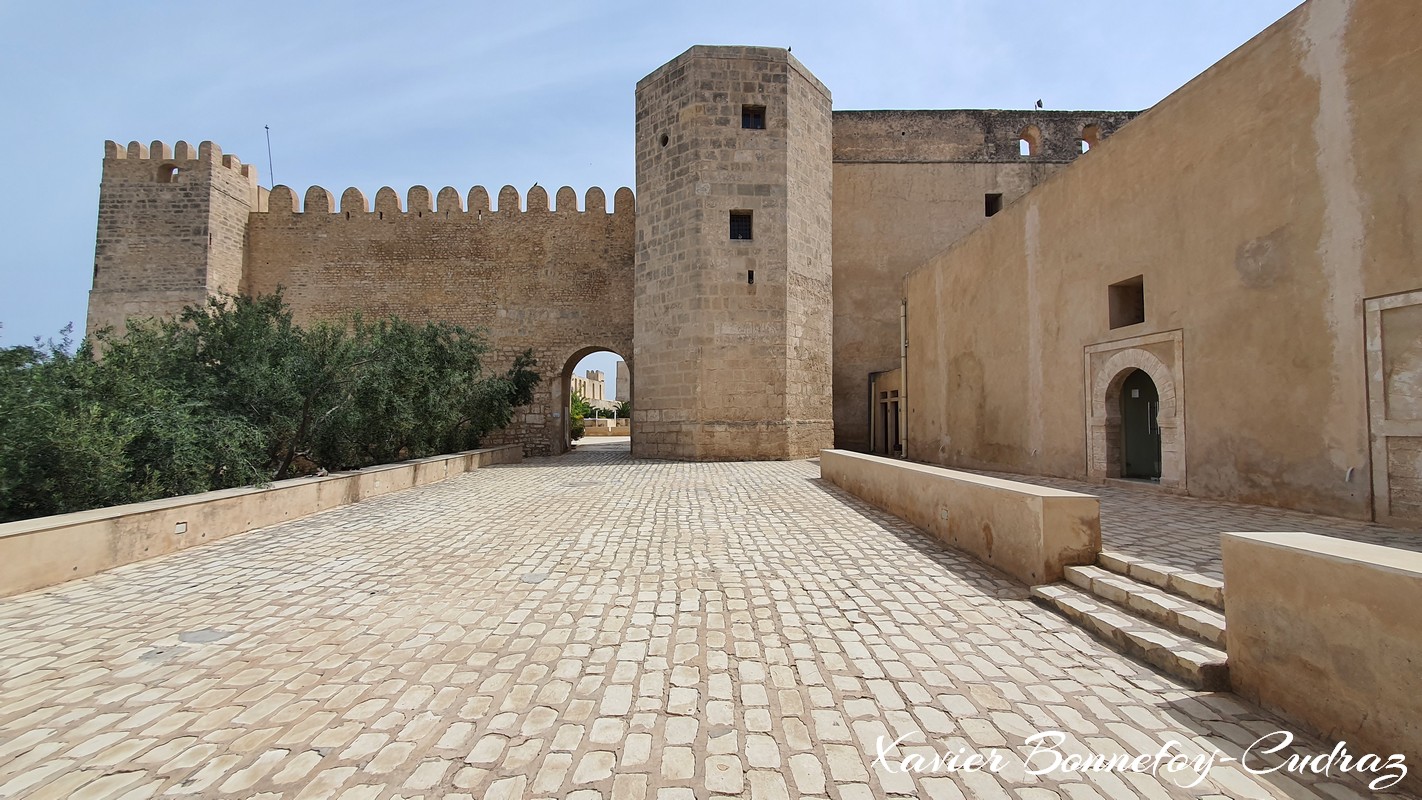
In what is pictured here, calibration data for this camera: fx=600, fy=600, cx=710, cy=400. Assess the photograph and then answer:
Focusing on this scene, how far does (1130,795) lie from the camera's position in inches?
74.5

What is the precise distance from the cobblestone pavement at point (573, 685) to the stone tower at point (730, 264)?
9.63 m

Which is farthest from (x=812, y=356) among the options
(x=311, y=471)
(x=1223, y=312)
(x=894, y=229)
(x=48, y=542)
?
(x=48, y=542)

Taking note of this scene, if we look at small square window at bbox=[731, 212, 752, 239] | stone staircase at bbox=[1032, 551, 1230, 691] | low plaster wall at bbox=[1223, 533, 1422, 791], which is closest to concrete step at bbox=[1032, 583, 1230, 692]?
stone staircase at bbox=[1032, 551, 1230, 691]

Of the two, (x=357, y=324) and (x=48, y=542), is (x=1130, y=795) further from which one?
(x=357, y=324)

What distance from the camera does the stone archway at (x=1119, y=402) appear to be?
7.26 metres

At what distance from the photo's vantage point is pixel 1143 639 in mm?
2891

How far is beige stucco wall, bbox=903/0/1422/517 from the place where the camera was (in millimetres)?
5301

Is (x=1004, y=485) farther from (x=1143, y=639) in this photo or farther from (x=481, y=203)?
(x=481, y=203)

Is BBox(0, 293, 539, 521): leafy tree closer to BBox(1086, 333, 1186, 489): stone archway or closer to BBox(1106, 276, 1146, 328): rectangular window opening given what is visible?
BBox(1086, 333, 1186, 489): stone archway

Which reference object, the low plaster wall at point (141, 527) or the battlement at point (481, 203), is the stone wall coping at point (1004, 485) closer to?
the low plaster wall at point (141, 527)

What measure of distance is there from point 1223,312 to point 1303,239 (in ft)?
3.24

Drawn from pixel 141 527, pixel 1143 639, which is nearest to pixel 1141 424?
pixel 1143 639

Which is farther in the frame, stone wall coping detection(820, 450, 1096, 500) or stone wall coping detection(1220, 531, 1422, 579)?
stone wall coping detection(820, 450, 1096, 500)

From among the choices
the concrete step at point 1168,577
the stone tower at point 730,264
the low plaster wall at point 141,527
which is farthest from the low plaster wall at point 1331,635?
the stone tower at point 730,264
